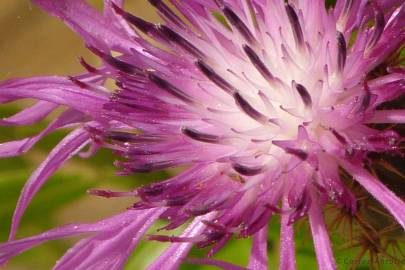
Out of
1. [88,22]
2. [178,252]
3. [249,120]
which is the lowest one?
[178,252]

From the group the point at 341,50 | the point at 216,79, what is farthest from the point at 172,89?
the point at 341,50

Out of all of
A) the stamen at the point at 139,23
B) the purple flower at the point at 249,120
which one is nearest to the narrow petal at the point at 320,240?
the purple flower at the point at 249,120

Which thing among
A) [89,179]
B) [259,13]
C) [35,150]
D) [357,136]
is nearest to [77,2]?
[259,13]

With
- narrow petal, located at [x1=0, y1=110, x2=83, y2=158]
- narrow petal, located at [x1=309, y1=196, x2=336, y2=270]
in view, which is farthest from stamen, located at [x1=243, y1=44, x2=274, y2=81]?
narrow petal, located at [x1=0, y1=110, x2=83, y2=158]

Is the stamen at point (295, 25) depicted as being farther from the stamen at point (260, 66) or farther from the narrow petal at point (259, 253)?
the narrow petal at point (259, 253)

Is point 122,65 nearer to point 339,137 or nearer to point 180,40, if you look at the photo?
point 180,40

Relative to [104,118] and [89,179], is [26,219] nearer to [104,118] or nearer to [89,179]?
[89,179]
